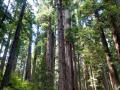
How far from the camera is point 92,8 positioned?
1050 centimetres

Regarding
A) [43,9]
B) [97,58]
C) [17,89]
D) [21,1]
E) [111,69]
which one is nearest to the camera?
[111,69]

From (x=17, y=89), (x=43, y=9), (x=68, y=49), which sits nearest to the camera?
(x=17, y=89)

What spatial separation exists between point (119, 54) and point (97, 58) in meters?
7.47

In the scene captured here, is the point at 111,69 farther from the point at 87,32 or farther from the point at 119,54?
the point at 87,32

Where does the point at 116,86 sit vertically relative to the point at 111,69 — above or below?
below

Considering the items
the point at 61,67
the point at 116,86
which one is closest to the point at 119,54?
the point at 116,86

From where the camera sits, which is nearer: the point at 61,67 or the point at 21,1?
the point at 61,67

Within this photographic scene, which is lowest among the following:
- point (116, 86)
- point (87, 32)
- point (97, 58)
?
point (116, 86)

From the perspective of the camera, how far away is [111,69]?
10281 millimetres

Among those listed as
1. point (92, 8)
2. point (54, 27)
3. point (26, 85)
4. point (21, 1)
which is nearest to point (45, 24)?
point (54, 27)

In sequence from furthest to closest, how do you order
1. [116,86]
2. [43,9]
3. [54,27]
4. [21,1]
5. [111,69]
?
1. [54,27]
2. [43,9]
3. [21,1]
4. [111,69]
5. [116,86]

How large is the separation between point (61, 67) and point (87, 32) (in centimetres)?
480

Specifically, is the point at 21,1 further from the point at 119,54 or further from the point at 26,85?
the point at 119,54

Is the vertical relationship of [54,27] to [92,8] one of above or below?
above
